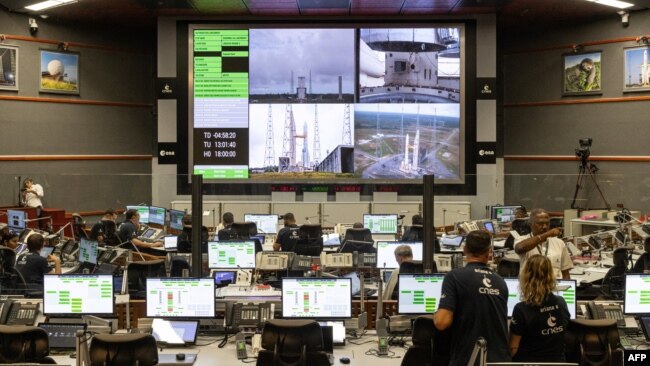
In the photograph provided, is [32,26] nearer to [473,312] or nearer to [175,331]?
[175,331]

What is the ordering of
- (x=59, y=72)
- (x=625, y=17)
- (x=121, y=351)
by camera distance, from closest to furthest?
1. (x=121, y=351)
2. (x=625, y=17)
3. (x=59, y=72)

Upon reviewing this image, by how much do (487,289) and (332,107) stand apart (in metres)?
12.8

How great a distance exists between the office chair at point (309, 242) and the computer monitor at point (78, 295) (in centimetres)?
516

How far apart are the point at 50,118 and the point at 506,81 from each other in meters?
11.9

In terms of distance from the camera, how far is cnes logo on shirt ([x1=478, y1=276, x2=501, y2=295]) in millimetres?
4570

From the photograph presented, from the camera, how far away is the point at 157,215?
15172 millimetres

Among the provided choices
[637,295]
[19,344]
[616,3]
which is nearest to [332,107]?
[616,3]

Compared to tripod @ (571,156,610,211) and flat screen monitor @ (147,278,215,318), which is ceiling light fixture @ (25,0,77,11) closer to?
flat screen monitor @ (147,278,215,318)

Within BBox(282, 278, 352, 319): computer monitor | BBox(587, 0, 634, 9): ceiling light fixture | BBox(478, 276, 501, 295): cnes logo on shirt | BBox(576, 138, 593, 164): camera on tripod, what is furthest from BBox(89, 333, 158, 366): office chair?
BBox(587, 0, 634, 9): ceiling light fixture

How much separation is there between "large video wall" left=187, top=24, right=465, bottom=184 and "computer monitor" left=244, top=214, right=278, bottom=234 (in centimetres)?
322

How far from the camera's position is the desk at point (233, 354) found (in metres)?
5.81

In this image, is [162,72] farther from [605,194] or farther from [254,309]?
[254,309]

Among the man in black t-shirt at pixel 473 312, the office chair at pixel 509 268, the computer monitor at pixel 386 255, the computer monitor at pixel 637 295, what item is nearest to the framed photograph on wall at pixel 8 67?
the computer monitor at pixel 386 255

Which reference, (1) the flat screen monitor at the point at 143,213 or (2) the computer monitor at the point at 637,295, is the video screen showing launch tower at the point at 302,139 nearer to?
(1) the flat screen monitor at the point at 143,213
